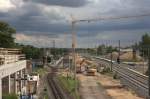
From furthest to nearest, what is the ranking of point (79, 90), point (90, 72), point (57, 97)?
1. point (90, 72)
2. point (79, 90)
3. point (57, 97)

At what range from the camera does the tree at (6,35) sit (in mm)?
117506

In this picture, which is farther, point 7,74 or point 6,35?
point 6,35

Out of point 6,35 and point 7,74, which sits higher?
point 6,35

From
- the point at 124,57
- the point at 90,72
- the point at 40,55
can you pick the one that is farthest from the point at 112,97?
the point at 40,55

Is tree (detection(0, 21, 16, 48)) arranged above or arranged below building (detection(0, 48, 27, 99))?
above

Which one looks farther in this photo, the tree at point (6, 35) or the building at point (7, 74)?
the tree at point (6, 35)

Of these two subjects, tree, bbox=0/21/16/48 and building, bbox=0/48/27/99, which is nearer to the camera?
building, bbox=0/48/27/99

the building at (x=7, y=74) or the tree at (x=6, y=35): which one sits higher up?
the tree at (x=6, y=35)

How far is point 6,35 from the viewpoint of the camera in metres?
120

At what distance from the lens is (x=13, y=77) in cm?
5241

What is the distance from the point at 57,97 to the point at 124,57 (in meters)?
80.8

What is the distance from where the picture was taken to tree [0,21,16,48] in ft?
386

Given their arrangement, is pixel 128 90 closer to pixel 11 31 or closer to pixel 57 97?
pixel 57 97

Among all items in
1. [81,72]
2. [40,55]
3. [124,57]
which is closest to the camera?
[81,72]
